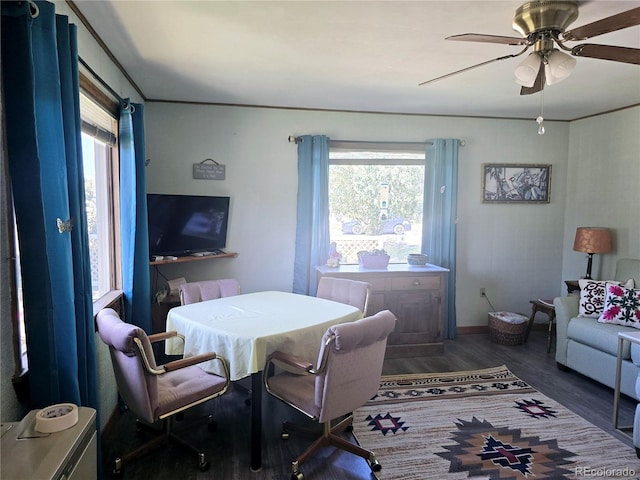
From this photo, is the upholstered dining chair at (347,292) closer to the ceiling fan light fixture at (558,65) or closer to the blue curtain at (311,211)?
the blue curtain at (311,211)

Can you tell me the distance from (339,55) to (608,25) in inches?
60.6

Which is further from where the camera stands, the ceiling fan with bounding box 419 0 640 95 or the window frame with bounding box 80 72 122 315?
the window frame with bounding box 80 72 122 315

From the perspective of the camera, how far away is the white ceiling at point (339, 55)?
217cm

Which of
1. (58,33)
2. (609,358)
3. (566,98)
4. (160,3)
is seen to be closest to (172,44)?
(160,3)

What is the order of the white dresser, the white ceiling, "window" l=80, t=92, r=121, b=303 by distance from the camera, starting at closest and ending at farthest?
the white dresser, the white ceiling, "window" l=80, t=92, r=121, b=303

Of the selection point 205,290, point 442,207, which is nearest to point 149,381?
point 205,290

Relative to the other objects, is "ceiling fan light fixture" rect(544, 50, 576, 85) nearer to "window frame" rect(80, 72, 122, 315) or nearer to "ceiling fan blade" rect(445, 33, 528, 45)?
"ceiling fan blade" rect(445, 33, 528, 45)

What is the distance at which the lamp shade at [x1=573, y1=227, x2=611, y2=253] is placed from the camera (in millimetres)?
4207

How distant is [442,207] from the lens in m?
4.56

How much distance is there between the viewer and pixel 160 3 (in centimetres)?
210

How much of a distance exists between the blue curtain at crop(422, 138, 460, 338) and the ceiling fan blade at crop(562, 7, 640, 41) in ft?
8.08

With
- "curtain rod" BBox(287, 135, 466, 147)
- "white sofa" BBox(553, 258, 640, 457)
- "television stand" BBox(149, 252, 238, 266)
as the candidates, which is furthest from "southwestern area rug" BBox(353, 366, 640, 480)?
"curtain rod" BBox(287, 135, 466, 147)

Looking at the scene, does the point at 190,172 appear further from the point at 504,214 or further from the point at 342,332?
the point at 504,214
